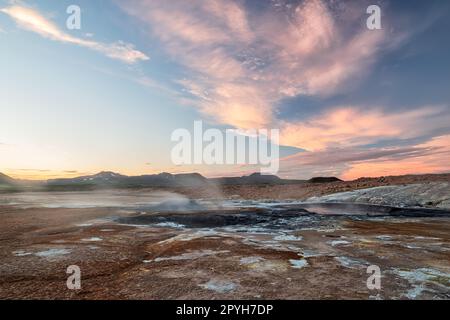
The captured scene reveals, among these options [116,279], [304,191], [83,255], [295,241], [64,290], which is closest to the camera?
[64,290]

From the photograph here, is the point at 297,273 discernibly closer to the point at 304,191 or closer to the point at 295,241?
the point at 295,241

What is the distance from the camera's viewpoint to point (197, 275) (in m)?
7.16
